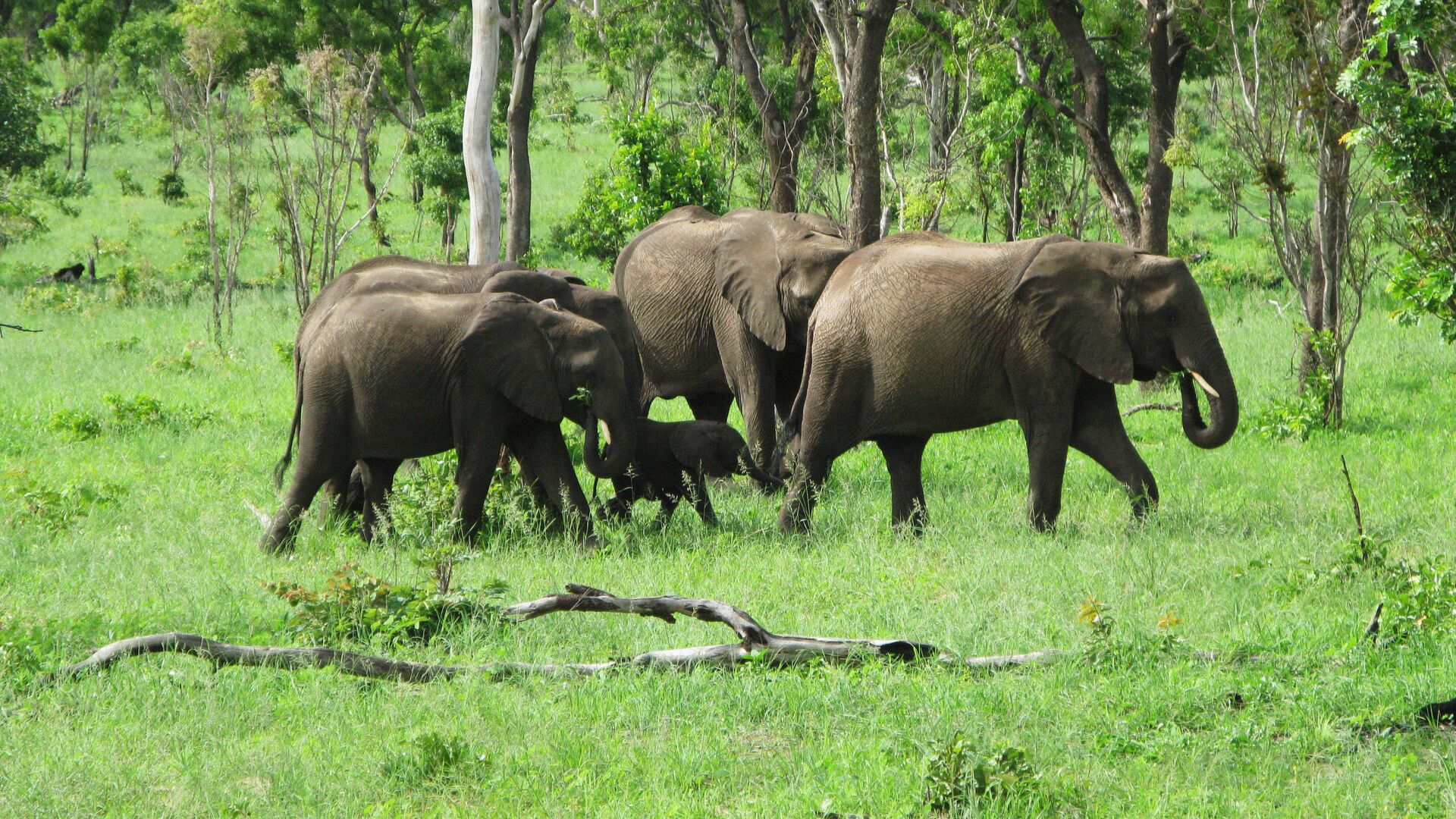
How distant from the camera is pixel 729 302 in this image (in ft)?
39.9

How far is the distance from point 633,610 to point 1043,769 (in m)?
2.23

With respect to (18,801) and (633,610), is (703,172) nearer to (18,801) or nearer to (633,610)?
(633,610)

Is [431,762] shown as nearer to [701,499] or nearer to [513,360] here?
[513,360]

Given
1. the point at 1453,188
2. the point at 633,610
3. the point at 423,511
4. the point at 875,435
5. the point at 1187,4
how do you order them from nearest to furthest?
the point at 1453,188 → the point at 633,610 → the point at 423,511 → the point at 875,435 → the point at 1187,4

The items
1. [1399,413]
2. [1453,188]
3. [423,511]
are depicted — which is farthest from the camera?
[1399,413]

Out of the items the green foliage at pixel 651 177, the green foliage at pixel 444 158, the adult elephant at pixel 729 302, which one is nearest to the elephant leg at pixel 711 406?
the adult elephant at pixel 729 302

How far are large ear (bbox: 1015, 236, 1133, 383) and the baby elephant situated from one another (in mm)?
2205

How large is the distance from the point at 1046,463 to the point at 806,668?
11.0ft

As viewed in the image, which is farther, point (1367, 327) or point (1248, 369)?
point (1367, 327)

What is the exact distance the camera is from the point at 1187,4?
1526 cm

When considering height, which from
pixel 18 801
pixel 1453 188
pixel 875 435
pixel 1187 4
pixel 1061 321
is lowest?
pixel 18 801

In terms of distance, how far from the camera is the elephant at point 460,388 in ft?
31.4

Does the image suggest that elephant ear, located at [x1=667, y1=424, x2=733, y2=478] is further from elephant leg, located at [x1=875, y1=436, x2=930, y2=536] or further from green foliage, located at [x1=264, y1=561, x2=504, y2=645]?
green foliage, located at [x1=264, y1=561, x2=504, y2=645]

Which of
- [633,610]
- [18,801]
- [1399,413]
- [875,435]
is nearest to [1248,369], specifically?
[1399,413]
